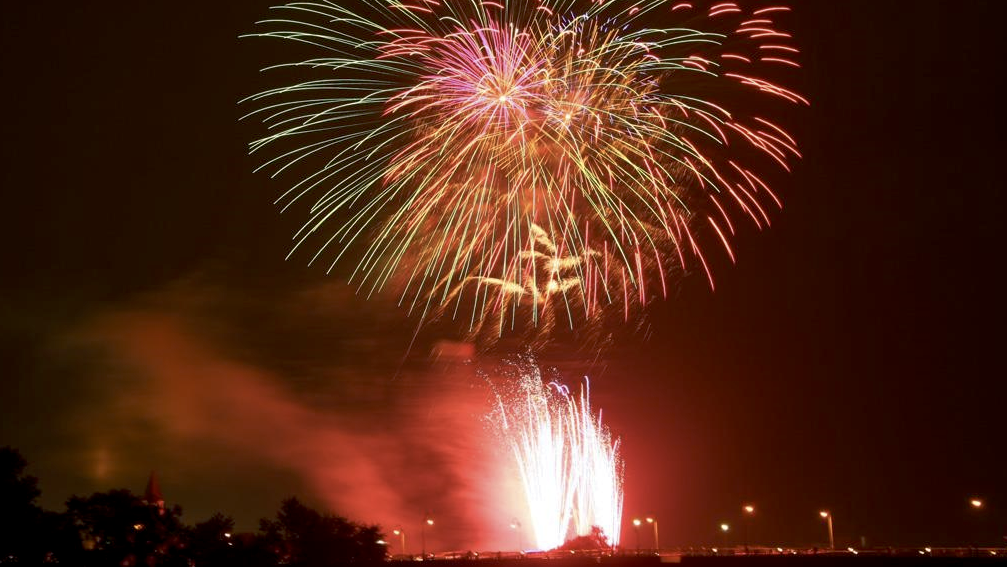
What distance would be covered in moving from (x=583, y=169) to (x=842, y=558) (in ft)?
126

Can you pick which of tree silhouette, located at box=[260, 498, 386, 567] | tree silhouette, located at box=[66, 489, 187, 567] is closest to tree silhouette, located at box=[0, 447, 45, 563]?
tree silhouette, located at box=[66, 489, 187, 567]

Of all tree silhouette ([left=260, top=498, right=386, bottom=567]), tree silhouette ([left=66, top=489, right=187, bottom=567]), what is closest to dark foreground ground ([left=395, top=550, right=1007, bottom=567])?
tree silhouette ([left=260, top=498, right=386, bottom=567])

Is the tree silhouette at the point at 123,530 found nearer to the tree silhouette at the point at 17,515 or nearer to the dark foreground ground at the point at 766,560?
the tree silhouette at the point at 17,515

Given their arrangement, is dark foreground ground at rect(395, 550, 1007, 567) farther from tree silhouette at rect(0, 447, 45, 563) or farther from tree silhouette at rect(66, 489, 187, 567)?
tree silhouette at rect(0, 447, 45, 563)

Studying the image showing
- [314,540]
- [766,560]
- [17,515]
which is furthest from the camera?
[314,540]

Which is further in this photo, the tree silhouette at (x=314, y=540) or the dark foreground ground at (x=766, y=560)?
the tree silhouette at (x=314, y=540)

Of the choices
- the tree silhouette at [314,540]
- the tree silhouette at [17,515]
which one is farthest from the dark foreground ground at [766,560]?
the tree silhouette at [17,515]

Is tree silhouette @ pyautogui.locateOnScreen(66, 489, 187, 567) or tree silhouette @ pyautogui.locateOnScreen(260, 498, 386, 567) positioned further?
tree silhouette @ pyautogui.locateOnScreen(260, 498, 386, 567)

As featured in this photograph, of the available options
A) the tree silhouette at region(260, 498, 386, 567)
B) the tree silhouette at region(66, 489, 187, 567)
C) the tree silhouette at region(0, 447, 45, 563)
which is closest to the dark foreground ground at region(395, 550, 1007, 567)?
the tree silhouette at region(260, 498, 386, 567)

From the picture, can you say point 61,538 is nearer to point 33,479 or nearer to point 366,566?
point 33,479

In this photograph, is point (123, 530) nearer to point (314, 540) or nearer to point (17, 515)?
point (17, 515)

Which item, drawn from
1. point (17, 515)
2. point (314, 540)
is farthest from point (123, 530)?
point (314, 540)

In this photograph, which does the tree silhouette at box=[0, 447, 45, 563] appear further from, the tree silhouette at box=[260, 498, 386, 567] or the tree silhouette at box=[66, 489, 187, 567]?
the tree silhouette at box=[260, 498, 386, 567]

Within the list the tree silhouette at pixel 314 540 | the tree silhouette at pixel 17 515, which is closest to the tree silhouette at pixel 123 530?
the tree silhouette at pixel 17 515
